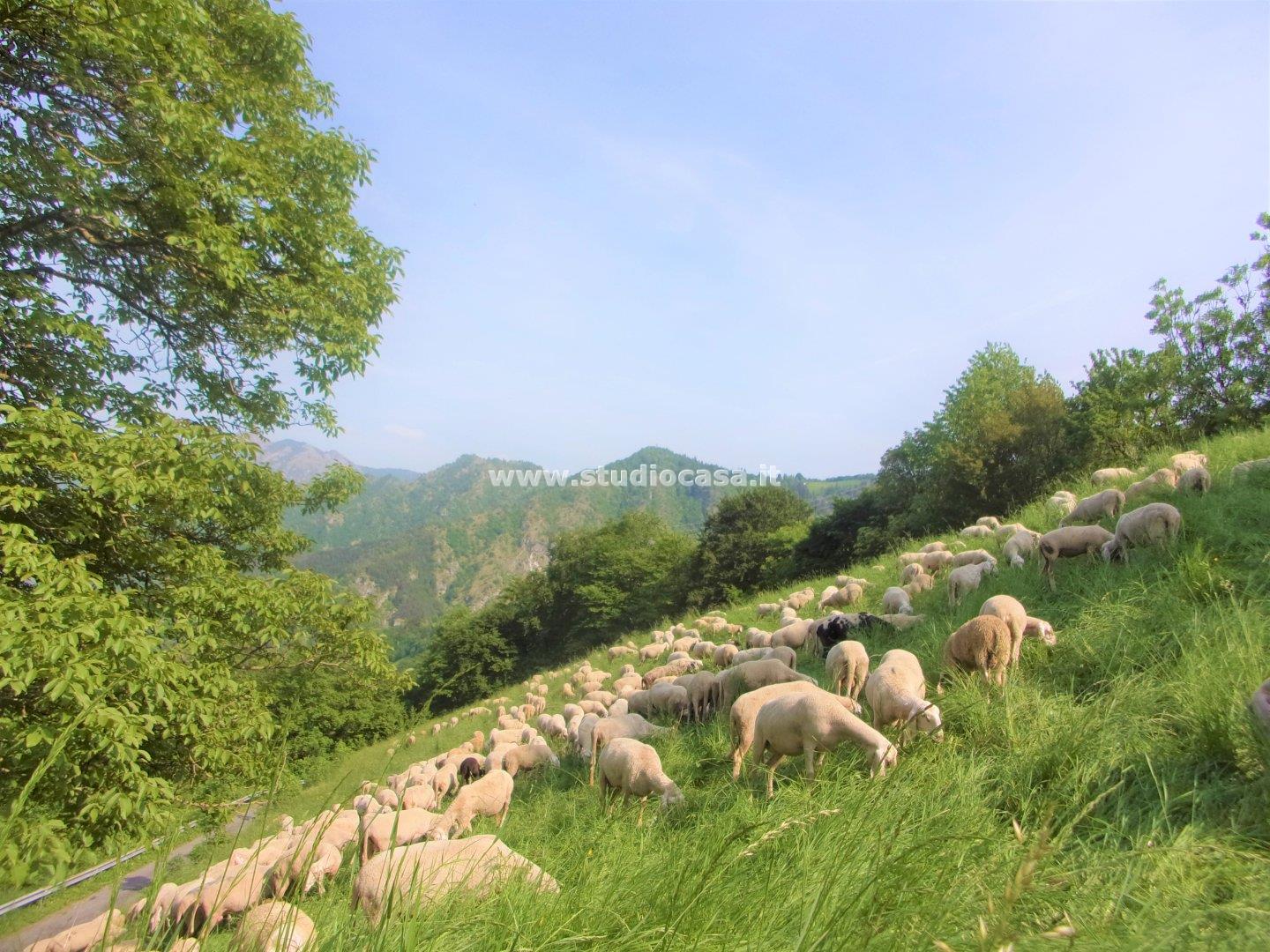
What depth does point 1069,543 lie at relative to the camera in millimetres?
8141

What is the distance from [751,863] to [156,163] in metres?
8.16

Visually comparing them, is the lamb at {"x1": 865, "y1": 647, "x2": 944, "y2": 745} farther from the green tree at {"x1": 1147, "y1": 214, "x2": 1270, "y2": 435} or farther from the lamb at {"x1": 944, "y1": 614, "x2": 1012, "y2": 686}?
the green tree at {"x1": 1147, "y1": 214, "x2": 1270, "y2": 435}

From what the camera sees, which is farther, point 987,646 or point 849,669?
point 849,669

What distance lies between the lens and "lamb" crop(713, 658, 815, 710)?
309 inches

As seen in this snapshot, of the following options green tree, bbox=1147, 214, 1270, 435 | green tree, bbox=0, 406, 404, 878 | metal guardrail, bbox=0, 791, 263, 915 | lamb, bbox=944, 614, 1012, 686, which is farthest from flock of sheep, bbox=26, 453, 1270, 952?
green tree, bbox=1147, 214, 1270, 435

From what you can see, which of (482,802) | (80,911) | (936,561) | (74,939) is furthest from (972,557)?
(80,911)

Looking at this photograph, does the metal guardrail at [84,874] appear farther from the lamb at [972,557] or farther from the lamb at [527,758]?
the lamb at [972,557]

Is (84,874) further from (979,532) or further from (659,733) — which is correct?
(979,532)

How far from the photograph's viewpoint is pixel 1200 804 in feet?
10.3

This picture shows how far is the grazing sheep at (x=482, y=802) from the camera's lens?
251 inches

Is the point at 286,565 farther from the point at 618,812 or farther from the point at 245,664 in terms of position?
the point at 618,812

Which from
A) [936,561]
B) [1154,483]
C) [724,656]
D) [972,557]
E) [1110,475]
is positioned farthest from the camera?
[1110,475]

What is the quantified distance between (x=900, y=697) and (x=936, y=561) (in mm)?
8099

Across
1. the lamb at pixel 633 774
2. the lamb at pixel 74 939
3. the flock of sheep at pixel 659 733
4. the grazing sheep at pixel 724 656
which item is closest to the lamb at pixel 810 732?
the flock of sheep at pixel 659 733
